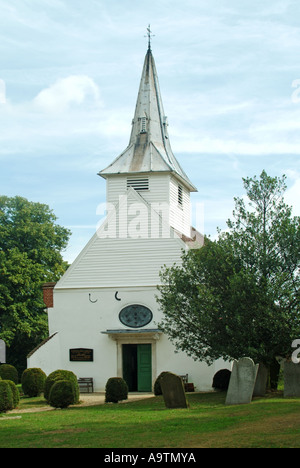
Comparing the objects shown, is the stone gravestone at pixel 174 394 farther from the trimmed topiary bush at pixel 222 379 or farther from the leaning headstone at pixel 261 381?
the trimmed topiary bush at pixel 222 379

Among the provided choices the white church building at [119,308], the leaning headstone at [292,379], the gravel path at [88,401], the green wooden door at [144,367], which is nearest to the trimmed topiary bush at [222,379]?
the white church building at [119,308]

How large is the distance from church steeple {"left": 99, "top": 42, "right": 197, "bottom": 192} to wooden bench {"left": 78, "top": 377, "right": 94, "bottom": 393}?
12.3 meters

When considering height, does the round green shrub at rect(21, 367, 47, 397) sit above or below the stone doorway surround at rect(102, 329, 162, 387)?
below

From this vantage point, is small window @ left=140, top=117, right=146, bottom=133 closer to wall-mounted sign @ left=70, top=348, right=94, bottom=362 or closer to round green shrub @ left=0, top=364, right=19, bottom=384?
wall-mounted sign @ left=70, top=348, right=94, bottom=362

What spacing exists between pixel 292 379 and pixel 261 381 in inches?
70.3

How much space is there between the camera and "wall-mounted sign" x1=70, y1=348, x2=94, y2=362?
31250 mm

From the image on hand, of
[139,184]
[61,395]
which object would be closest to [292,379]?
[61,395]

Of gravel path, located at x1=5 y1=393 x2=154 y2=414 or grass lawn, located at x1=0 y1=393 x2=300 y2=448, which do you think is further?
gravel path, located at x1=5 y1=393 x2=154 y2=414

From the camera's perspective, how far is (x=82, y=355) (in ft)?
103

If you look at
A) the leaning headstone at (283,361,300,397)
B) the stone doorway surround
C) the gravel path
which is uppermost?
the stone doorway surround

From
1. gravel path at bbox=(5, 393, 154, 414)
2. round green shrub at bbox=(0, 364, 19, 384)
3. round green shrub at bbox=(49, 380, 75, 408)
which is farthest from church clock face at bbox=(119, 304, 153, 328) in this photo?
round green shrub at bbox=(49, 380, 75, 408)

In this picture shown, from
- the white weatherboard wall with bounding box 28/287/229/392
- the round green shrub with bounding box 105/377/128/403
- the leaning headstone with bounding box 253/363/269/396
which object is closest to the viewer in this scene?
the leaning headstone with bounding box 253/363/269/396

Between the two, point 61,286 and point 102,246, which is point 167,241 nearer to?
point 102,246
